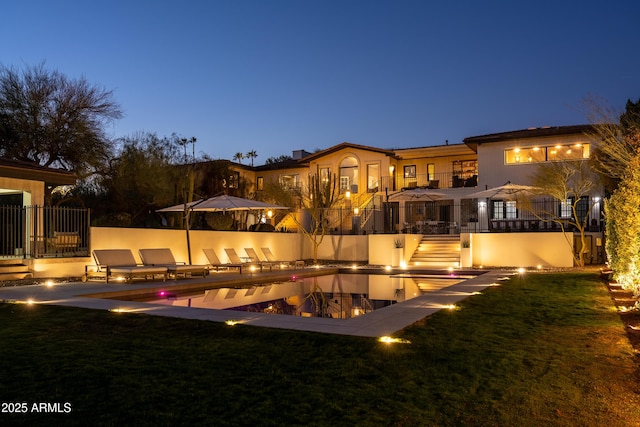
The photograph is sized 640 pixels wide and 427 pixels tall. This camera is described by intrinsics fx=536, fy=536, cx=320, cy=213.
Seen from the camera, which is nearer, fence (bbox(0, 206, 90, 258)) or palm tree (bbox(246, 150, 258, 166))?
fence (bbox(0, 206, 90, 258))

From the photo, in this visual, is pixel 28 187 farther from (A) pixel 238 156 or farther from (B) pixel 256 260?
(A) pixel 238 156

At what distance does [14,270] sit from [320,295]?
8164 mm

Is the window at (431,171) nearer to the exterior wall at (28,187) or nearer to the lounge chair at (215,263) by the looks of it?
the lounge chair at (215,263)

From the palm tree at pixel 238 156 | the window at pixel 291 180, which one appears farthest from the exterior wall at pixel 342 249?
the palm tree at pixel 238 156

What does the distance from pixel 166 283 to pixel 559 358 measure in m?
10.4

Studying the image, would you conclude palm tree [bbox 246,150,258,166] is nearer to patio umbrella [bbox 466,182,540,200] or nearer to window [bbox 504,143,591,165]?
window [bbox 504,143,591,165]

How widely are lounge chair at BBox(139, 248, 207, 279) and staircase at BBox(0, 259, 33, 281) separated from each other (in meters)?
3.05

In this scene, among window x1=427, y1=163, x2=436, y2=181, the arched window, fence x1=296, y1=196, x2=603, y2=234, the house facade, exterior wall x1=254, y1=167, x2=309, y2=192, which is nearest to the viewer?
fence x1=296, y1=196, x2=603, y2=234

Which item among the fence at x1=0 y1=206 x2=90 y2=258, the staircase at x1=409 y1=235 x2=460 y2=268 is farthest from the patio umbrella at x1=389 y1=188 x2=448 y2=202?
the fence at x1=0 y1=206 x2=90 y2=258

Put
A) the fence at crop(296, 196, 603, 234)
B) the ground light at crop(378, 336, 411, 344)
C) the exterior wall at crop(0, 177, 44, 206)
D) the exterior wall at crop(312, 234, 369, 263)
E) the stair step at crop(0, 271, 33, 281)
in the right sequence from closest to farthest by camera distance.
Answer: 1. the ground light at crop(378, 336, 411, 344)
2. the stair step at crop(0, 271, 33, 281)
3. the exterior wall at crop(0, 177, 44, 206)
4. the fence at crop(296, 196, 603, 234)
5. the exterior wall at crop(312, 234, 369, 263)

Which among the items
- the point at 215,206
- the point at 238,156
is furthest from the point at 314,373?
the point at 238,156

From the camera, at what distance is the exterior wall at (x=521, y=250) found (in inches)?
864

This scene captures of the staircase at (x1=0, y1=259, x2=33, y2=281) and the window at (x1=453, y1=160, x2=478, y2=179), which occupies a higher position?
the window at (x1=453, y1=160, x2=478, y2=179)

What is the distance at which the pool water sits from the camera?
37.7ft
